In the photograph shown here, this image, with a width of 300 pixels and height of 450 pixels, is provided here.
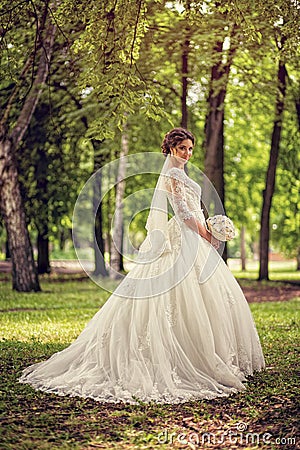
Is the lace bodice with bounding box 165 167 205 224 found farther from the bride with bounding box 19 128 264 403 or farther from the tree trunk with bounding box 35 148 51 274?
the tree trunk with bounding box 35 148 51 274

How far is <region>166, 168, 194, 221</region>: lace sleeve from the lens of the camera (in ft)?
24.6

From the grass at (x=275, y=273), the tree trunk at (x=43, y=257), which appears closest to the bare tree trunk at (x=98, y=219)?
the tree trunk at (x=43, y=257)

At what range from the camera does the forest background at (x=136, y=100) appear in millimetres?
8711

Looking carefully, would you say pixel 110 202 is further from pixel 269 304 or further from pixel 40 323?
pixel 40 323

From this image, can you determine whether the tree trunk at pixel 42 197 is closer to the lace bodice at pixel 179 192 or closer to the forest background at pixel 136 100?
the forest background at pixel 136 100

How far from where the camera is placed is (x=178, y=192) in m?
7.49

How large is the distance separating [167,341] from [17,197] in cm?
1218

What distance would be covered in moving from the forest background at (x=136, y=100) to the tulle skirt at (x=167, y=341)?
2.14 m

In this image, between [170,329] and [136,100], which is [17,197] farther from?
[170,329]

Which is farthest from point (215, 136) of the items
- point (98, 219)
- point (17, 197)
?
point (98, 219)

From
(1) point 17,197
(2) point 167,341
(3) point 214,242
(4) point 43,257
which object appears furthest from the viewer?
(4) point 43,257

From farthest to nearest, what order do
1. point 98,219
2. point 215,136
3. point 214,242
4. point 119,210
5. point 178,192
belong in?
1. point 98,219
2. point 119,210
3. point 215,136
4. point 214,242
5. point 178,192

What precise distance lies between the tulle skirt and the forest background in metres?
2.14

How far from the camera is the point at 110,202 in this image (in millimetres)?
31391
